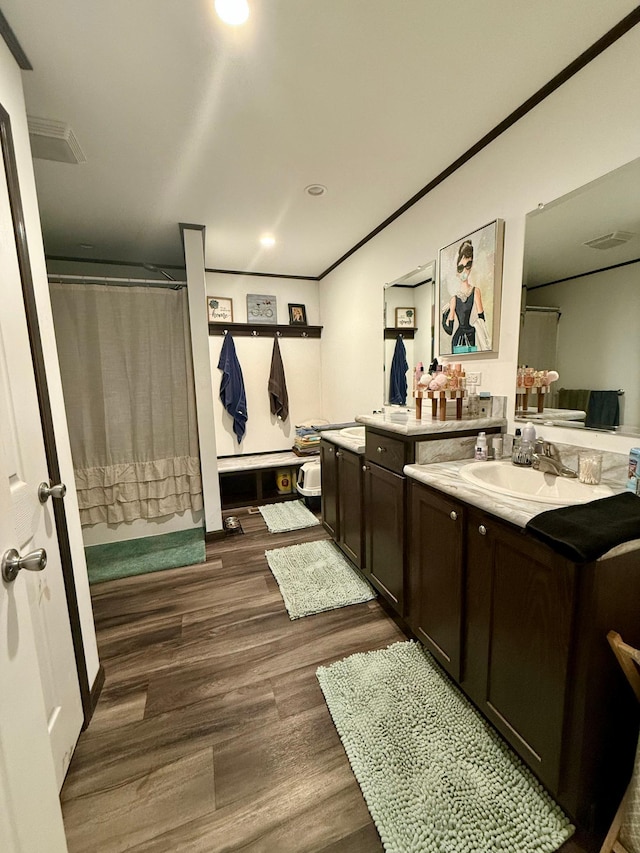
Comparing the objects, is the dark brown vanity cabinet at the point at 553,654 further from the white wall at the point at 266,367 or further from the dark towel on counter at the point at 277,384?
the white wall at the point at 266,367

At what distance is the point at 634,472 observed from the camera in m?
1.14

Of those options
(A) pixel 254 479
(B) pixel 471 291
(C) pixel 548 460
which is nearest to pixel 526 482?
(C) pixel 548 460

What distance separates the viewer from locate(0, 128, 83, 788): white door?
1019mm

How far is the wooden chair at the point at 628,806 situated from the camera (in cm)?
85

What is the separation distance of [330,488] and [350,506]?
1.18 ft

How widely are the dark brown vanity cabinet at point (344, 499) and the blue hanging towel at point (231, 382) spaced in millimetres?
1495

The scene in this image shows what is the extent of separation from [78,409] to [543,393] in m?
3.12

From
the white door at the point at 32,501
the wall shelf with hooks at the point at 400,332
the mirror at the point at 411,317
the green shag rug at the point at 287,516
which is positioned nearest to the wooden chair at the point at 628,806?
the white door at the point at 32,501

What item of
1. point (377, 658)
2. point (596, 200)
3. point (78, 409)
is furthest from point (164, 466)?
point (596, 200)

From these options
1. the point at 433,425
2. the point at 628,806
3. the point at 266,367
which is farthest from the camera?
the point at 266,367

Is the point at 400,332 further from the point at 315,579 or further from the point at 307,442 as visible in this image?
the point at 315,579

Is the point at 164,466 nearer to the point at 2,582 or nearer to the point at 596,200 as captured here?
the point at 2,582

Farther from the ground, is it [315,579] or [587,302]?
[587,302]

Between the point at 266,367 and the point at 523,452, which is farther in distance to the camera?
the point at 266,367
